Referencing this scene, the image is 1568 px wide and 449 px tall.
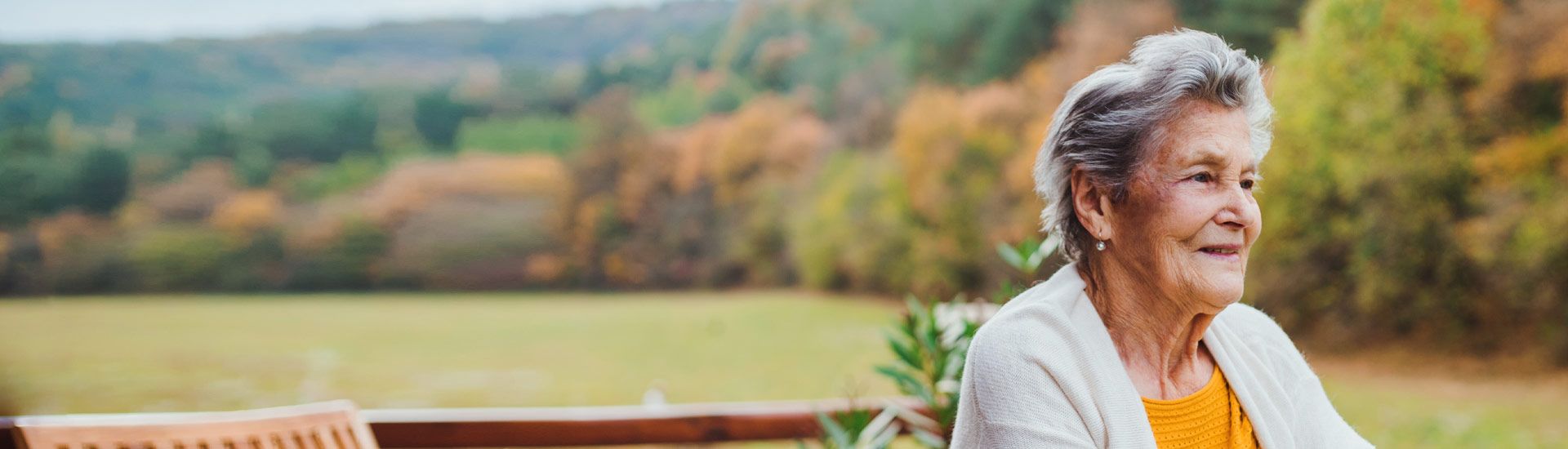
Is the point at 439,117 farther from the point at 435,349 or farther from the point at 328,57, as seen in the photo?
the point at 435,349

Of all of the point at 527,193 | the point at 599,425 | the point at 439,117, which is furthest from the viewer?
the point at 439,117

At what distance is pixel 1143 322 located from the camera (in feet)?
3.54

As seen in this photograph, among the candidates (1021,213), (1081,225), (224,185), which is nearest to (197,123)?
(224,185)

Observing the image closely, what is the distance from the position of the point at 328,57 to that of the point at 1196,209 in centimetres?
880

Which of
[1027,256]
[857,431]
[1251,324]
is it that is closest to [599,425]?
[857,431]

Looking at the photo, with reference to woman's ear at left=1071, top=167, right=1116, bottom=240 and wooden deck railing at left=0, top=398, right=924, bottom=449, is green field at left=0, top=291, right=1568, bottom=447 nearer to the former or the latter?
wooden deck railing at left=0, top=398, right=924, bottom=449

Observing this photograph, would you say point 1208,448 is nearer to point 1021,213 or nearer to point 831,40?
point 1021,213

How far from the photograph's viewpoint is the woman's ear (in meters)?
1.05

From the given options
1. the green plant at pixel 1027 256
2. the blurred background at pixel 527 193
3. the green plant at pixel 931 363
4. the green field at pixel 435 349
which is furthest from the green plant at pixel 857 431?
the green field at pixel 435 349

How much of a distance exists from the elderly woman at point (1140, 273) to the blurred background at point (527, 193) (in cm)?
461

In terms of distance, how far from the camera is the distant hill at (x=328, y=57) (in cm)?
738

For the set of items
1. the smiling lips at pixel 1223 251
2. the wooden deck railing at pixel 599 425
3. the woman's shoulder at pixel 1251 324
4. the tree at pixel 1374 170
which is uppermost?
the tree at pixel 1374 170

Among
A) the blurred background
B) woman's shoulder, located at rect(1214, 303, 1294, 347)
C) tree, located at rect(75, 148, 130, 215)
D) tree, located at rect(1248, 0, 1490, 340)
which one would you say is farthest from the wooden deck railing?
tree, located at rect(75, 148, 130, 215)

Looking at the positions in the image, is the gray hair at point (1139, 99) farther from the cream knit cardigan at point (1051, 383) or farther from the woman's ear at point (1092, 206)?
→ the cream knit cardigan at point (1051, 383)
